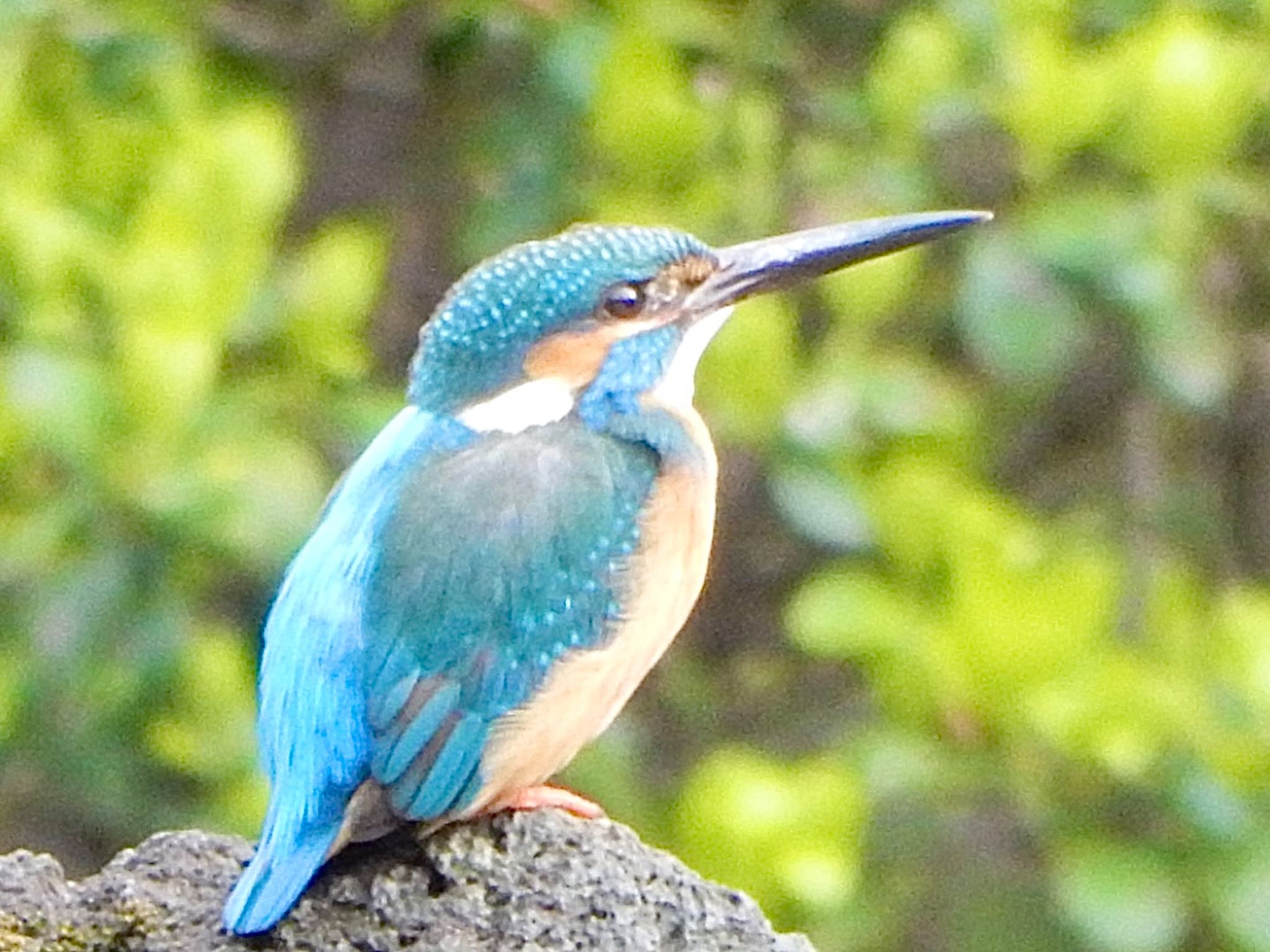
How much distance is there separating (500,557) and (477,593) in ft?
0.17

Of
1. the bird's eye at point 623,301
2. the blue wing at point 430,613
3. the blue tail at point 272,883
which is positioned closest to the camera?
the blue tail at point 272,883

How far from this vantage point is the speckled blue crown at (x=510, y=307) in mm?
3199

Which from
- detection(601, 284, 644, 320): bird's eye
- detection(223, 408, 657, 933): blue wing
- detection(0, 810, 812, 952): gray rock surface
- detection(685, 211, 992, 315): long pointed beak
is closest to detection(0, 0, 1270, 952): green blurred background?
detection(685, 211, 992, 315): long pointed beak

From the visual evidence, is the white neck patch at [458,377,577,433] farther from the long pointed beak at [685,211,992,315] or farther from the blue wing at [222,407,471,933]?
the long pointed beak at [685,211,992,315]

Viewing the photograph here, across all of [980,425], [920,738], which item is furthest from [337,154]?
[920,738]

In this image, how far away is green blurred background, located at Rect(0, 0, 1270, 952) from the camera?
3971 mm

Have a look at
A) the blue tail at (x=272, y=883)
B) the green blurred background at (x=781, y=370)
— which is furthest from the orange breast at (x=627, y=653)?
the green blurred background at (x=781, y=370)

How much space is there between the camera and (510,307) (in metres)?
3.23

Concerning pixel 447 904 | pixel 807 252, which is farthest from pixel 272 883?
pixel 807 252

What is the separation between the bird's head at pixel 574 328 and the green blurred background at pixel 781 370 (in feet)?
2.36

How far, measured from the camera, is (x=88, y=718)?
14.1 feet

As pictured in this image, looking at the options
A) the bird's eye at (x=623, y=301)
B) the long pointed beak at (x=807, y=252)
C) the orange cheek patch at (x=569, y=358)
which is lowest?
the orange cheek patch at (x=569, y=358)

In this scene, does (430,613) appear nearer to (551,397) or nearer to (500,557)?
(500,557)

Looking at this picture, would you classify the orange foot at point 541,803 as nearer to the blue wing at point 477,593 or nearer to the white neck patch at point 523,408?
the blue wing at point 477,593
